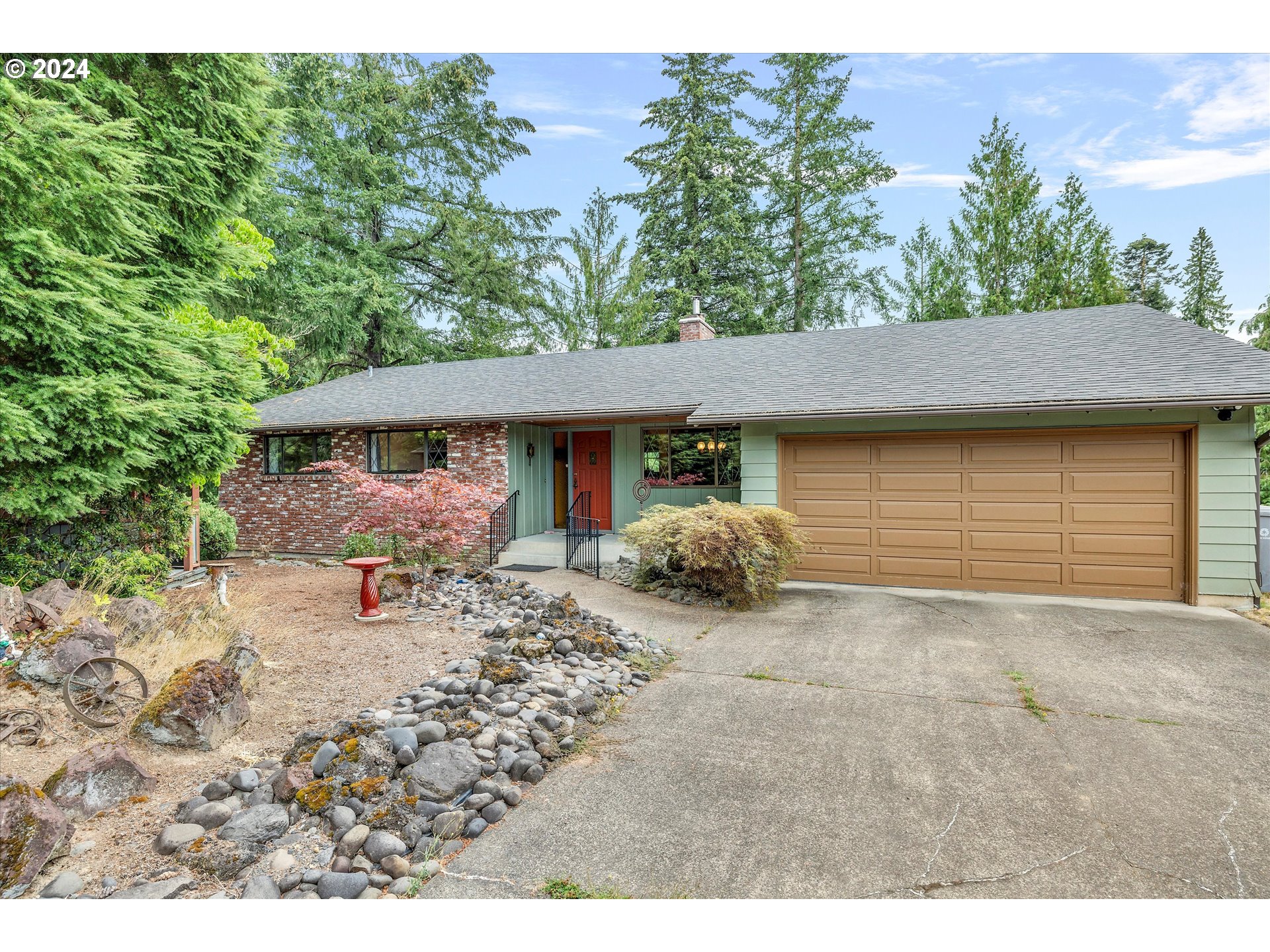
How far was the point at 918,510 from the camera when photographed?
7.95 meters

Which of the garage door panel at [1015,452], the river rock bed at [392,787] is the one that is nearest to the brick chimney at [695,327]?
the garage door panel at [1015,452]

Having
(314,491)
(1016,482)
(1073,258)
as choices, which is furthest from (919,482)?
(1073,258)

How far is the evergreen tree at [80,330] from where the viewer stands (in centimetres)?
433

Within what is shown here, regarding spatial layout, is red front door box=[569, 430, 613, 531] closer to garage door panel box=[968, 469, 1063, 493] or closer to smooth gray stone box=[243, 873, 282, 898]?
garage door panel box=[968, 469, 1063, 493]

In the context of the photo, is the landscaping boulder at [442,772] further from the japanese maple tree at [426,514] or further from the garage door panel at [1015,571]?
the garage door panel at [1015,571]

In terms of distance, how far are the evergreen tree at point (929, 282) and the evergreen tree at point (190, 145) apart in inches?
627

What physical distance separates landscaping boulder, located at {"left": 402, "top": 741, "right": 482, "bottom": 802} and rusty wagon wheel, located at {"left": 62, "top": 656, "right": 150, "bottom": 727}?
72.2 inches

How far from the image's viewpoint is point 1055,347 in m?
8.52

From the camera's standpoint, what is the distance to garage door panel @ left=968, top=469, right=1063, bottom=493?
290 inches

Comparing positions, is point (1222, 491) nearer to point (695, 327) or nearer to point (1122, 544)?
point (1122, 544)

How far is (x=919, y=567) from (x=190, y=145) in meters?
9.51
